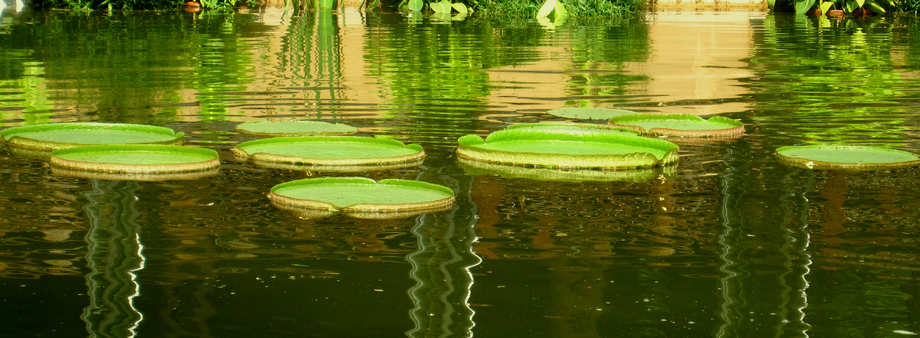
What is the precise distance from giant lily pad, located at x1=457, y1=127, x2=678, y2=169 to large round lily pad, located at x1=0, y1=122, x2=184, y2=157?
1.50 metres

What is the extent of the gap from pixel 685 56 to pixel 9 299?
10417mm

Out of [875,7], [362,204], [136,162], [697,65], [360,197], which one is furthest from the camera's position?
[875,7]

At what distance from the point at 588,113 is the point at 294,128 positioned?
184cm

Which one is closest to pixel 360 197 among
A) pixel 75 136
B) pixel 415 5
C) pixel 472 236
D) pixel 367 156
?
pixel 472 236

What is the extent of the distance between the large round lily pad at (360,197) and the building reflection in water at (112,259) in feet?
1.94

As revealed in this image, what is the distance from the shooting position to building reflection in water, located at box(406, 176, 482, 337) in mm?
3752

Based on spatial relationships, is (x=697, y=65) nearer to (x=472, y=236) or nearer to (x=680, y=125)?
(x=680, y=125)

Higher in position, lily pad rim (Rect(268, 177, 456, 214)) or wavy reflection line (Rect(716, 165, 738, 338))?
lily pad rim (Rect(268, 177, 456, 214))

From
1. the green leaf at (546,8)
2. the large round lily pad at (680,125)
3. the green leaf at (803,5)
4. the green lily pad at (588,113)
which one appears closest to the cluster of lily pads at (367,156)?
the large round lily pad at (680,125)

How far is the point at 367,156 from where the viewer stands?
20.0 ft

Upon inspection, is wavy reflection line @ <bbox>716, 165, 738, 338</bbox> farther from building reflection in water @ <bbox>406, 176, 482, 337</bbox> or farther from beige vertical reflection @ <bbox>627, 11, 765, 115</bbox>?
beige vertical reflection @ <bbox>627, 11, 765, 115</bbox>

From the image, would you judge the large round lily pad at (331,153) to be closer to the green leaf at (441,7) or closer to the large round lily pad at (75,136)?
the large round lily pad at (75,136)

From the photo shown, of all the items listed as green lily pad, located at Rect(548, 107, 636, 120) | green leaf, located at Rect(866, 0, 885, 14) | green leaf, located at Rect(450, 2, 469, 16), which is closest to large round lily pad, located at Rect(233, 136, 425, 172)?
green lily pad, located at Rect(548, 107, 636, 120)

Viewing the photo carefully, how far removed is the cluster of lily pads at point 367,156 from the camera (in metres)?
5.41
